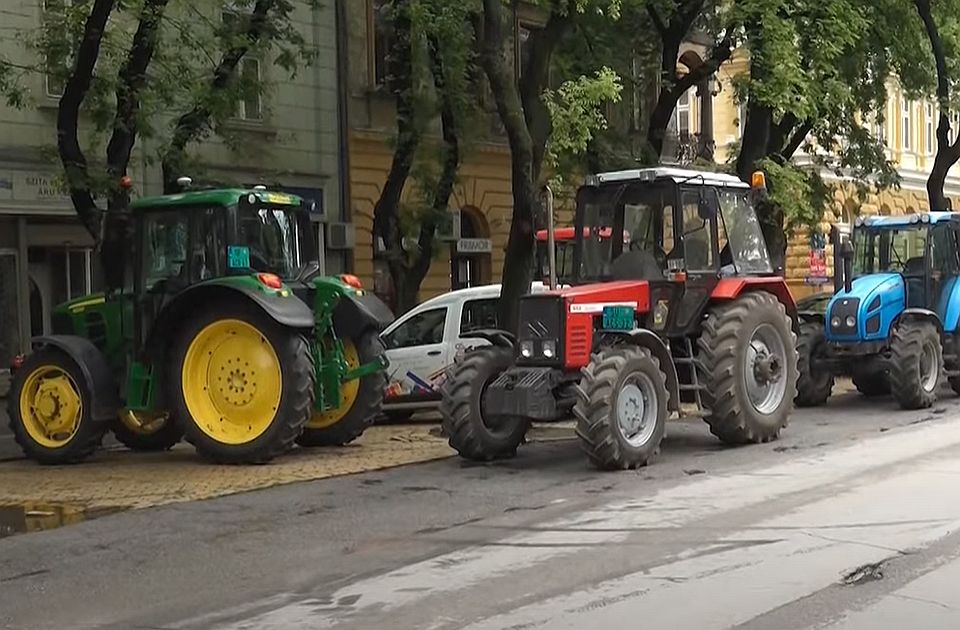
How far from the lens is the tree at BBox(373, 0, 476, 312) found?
19344mm

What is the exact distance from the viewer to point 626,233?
42.2 feet

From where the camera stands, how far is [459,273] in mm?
26625

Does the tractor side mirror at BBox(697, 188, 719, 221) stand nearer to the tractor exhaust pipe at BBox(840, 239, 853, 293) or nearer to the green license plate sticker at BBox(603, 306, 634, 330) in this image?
the green license plate sticker at BBox(603, 306, 634, 330)

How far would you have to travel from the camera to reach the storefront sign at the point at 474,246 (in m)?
25.8

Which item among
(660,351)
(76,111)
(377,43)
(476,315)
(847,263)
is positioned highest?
(377,43)

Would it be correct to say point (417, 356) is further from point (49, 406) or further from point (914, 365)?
point (914, 365)

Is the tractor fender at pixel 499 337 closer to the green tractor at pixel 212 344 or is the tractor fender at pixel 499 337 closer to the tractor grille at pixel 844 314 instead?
the green tractor at pixel 212 344

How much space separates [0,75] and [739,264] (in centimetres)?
887

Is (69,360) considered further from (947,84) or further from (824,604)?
(947,84)

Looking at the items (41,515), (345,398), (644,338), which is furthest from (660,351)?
(41,515)

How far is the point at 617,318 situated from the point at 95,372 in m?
5.12

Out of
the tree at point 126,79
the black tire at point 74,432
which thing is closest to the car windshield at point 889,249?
the tree at point 126,79

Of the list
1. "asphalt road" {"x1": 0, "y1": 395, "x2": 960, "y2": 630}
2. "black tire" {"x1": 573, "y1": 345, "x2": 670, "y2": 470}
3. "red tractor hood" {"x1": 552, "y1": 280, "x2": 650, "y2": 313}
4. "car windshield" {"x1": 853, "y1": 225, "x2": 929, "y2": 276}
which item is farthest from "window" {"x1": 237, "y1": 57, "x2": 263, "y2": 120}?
"car windshield" {"x1": 853, "y1": 225, "x2": 929, "y2": 276}

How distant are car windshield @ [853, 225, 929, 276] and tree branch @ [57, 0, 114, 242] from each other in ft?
33.4
